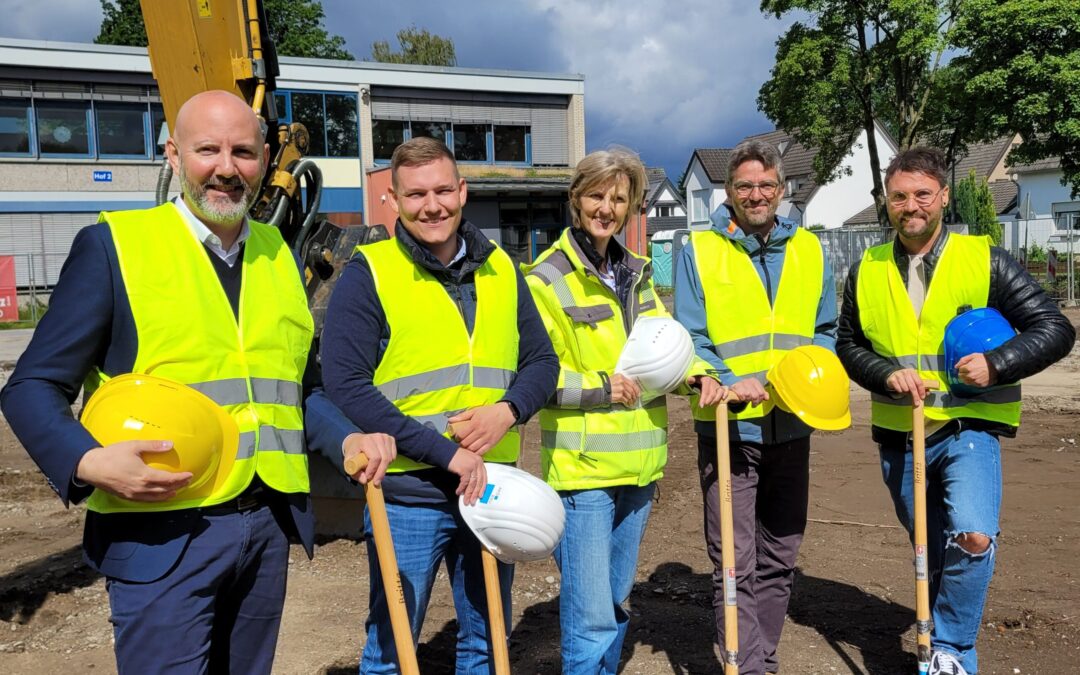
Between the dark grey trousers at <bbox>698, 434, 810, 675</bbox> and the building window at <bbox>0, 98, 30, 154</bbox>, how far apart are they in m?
28.0

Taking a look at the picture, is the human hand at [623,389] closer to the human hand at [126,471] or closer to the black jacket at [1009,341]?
the black jacket at [1009,341]

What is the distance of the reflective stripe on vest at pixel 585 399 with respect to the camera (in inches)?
129

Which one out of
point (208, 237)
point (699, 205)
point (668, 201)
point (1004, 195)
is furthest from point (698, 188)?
point (208, 237)

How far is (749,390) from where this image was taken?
3.49 metres

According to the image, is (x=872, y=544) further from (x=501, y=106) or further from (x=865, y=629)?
(x=501, y=106)

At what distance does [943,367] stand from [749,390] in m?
0.91

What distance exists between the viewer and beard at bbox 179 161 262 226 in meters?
2.47

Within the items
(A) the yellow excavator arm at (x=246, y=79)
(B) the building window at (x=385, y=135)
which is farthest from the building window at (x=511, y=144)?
(A) the yellow excavator arm at (x=246, y=79)

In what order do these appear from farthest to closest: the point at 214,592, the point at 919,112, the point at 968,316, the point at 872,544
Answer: the point at 919,112
the point at 872,544
the point at 968,316
the point at 214,592

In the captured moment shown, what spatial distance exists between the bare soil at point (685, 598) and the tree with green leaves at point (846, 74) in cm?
2001

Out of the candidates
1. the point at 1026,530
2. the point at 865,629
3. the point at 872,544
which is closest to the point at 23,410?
the point at 865,629

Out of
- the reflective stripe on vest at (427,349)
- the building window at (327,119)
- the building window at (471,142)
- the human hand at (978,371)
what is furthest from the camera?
the building window at (471,142)

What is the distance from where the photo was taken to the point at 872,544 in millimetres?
6094

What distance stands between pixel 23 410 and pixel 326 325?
0.91 meters
